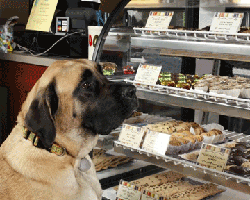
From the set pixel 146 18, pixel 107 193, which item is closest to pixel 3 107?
pixel 107 193

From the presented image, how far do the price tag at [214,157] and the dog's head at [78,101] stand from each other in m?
0.52

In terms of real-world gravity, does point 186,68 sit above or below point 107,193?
above

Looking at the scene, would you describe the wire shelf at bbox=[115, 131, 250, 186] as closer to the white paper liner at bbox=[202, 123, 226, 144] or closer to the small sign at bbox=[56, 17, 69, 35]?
the white paper liner at bbox=[202, 123, 226, 144]

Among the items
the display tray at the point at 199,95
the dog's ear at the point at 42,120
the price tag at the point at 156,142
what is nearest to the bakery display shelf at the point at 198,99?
the display tray at the point at 199,95

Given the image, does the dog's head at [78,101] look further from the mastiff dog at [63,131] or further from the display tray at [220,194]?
the display tray at [220,194]

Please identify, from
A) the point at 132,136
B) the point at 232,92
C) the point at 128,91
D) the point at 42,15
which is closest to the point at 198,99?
the point at 232,92

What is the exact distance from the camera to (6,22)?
13.9 feet

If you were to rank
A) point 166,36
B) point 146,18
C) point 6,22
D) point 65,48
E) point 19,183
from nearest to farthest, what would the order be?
point 19,183
point 166,36
point 146,18
point 65,48
point 6,22

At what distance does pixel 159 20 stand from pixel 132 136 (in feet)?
2.58

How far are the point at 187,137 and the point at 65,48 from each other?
5.22 feet

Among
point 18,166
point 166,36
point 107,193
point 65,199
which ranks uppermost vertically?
point 166,36

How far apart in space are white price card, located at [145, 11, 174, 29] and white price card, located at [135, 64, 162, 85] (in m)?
0.27

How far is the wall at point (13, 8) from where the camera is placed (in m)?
5.04

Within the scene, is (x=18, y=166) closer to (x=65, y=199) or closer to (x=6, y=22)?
(x=65, y=199)
